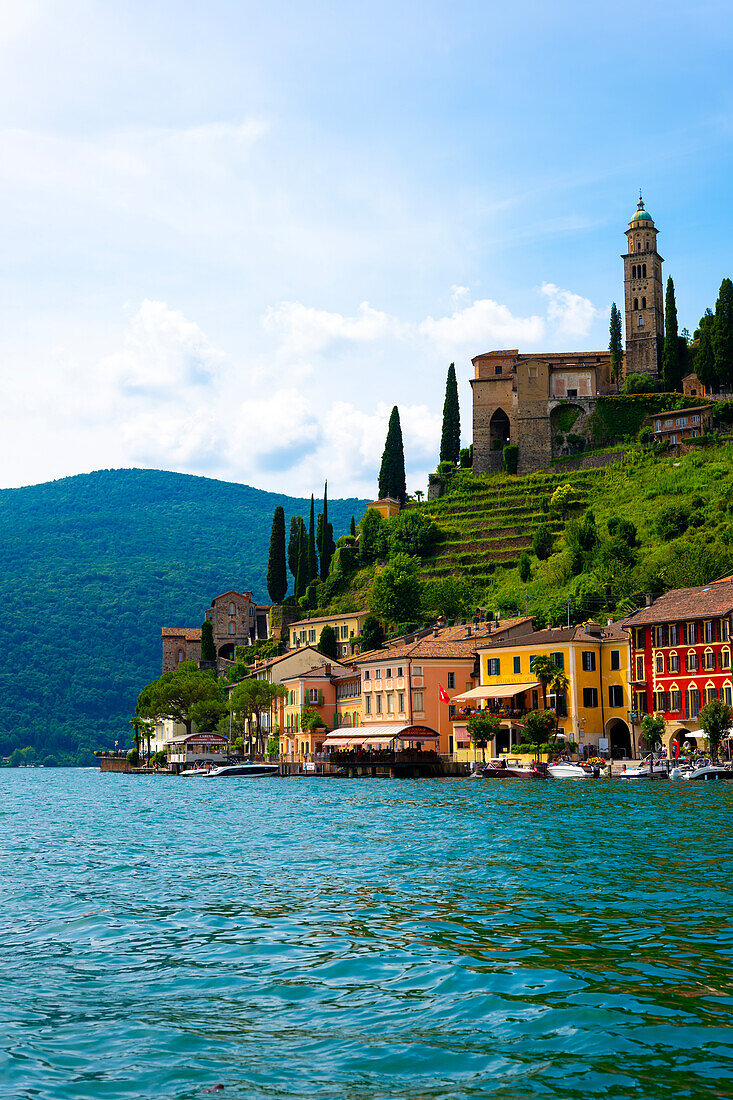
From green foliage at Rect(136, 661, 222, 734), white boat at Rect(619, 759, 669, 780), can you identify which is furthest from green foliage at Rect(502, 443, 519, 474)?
white boat at Rect(619, 759, 669, 780)

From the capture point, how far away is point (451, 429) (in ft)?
437

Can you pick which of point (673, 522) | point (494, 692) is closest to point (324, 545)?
point (673, 522)

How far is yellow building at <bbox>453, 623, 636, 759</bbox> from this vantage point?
246 feet

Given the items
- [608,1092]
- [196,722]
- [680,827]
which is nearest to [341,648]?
[196,722]

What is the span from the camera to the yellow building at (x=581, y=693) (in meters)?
75.0

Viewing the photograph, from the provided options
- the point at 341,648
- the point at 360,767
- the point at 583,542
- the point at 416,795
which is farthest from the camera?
the point at 341,648

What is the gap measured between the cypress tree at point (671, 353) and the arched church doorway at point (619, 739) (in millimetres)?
57899

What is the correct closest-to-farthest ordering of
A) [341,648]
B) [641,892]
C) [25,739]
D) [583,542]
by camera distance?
[641,892], [583,542], [341,648], [25,739]

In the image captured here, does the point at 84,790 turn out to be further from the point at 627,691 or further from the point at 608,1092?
the point at 608,1092

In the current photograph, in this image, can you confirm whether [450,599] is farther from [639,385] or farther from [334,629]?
[639,385]

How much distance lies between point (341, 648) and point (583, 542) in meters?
26.7

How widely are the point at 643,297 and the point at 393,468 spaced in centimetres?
3284

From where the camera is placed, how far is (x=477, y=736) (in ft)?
243

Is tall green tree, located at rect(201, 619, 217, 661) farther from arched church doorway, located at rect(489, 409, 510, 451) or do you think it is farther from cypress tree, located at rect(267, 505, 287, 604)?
arched church doorway, located at rect(489, 409, 510, 451)
